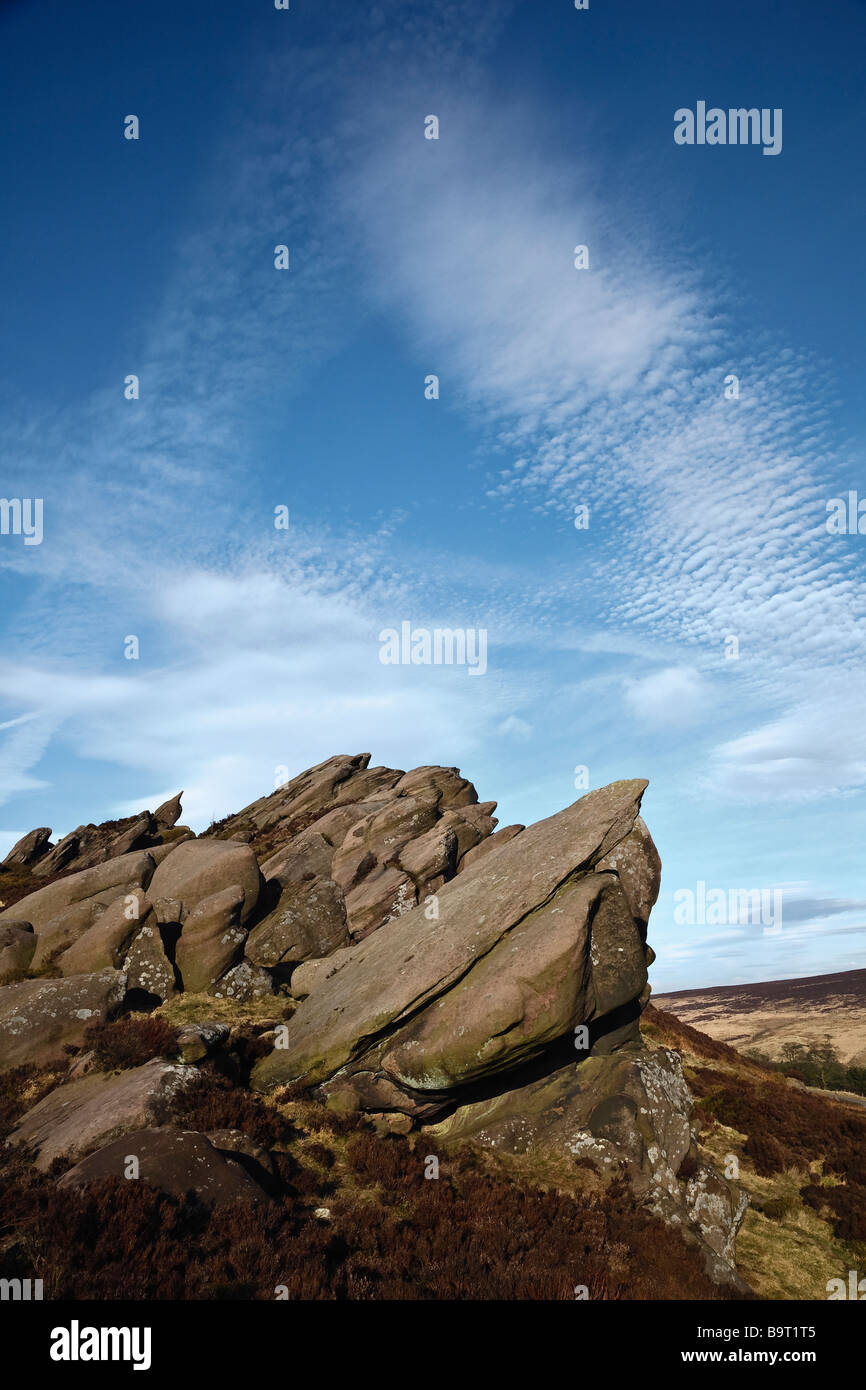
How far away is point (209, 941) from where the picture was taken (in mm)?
Result: 25969

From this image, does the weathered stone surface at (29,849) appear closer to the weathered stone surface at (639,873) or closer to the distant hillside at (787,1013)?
the weathered stone surface at (639,873)

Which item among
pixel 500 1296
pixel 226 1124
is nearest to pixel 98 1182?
pixel 226 1124

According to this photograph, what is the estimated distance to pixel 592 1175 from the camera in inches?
599

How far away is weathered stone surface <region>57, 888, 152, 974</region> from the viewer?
975 inches

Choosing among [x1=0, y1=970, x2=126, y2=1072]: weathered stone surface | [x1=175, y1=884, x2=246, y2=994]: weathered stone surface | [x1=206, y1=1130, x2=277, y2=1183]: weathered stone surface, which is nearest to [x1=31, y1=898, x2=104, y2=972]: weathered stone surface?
[x1=0, y1=970, x2=126, y2=1072]: weathered stone surface

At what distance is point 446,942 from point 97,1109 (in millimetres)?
8755

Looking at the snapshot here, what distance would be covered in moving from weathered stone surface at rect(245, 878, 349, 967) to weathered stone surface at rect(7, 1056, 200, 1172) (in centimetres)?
998

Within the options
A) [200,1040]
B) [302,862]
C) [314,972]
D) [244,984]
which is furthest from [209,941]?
[200,1040]

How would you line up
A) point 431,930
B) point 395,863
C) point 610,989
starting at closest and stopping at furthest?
point 610,989, point 431,930, point 395,863

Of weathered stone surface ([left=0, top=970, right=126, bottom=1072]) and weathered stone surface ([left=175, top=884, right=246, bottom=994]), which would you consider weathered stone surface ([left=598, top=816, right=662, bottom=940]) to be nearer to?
weathered stone surface ([left=175, top=884, right=246, bottom=994])

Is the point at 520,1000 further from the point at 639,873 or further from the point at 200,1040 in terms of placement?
the point at 200,1040

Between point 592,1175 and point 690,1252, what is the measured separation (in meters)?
2.63

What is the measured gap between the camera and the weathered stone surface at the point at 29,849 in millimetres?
54594
